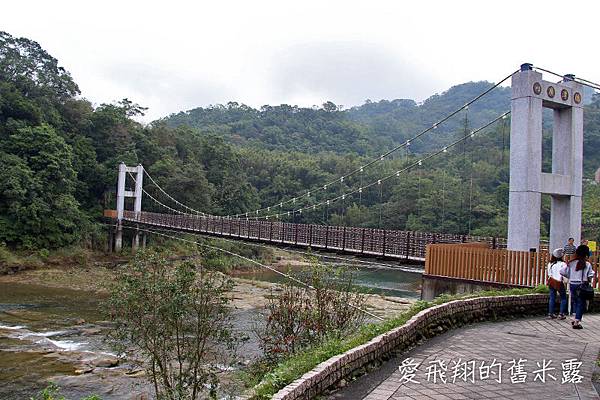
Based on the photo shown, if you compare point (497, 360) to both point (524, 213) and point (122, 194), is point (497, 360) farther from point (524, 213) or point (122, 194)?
point (122, 194)

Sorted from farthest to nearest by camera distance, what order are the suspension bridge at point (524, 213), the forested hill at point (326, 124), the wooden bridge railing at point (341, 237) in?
the forested hill at point (326, 124)
the wooden bridge railing at point (341, 237)
the suspension bridge at point (524, 213)

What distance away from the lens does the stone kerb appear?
3.02 meters

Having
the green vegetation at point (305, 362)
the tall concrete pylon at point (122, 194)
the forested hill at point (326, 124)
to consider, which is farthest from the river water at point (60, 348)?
the forested hill at point (326, 124)

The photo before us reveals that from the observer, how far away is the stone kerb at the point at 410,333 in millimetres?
3020

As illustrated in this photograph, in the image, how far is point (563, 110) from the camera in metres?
10.0

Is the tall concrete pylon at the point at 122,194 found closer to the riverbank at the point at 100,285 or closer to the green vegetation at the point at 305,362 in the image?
the riverbank at the point at 100,285

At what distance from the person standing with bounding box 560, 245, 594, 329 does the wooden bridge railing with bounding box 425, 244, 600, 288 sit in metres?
2.12

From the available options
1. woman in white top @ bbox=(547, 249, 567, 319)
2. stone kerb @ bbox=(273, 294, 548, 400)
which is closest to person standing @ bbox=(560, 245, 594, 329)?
woman in white top @ bbox=(547, 249, 567, 319)

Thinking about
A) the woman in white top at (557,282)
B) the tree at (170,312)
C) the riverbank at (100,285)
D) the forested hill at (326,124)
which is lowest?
the riverbank at (100,285)

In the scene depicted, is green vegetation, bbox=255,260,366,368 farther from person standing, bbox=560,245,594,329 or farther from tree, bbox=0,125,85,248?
tree, bbox=0,125,85,248

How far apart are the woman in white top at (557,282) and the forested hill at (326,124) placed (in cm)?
4772

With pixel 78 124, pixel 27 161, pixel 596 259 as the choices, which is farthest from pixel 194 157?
pixel 596 259

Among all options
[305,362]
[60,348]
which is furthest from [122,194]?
[305,362]

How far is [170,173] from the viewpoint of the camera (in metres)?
28.8
